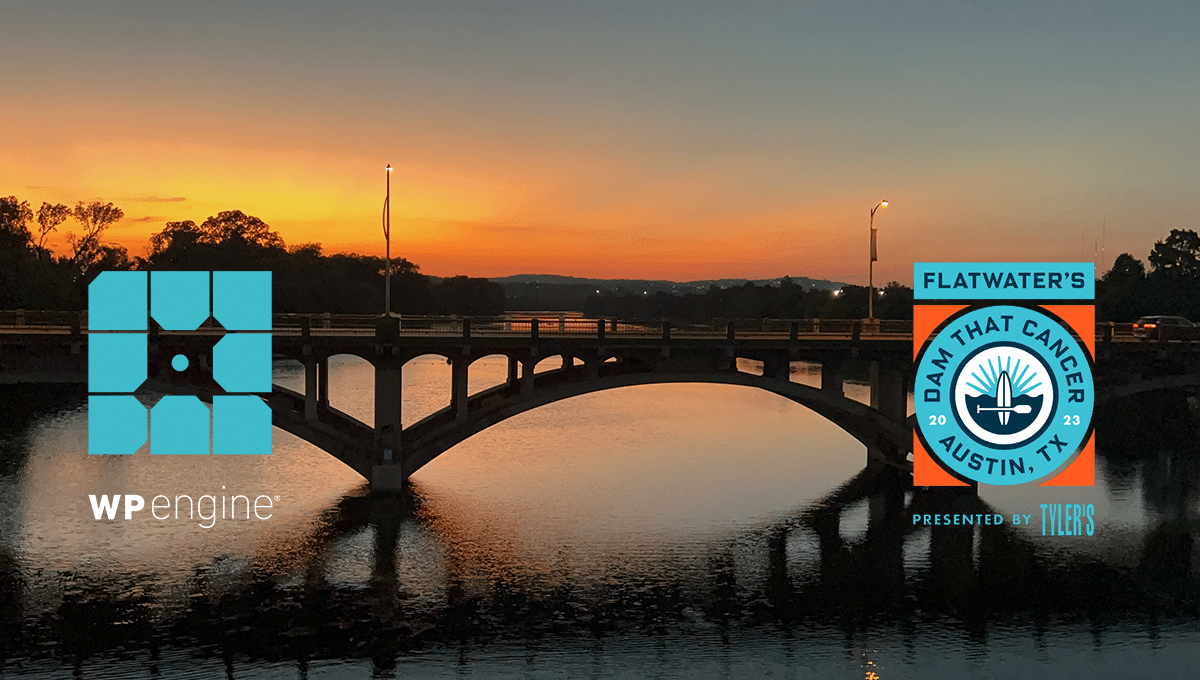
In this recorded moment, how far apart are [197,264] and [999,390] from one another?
117979 mm

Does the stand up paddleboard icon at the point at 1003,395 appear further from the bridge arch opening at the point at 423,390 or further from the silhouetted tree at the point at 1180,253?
the silhouetted tree at the point at 1180,253

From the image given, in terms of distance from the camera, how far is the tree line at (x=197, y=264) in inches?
3506

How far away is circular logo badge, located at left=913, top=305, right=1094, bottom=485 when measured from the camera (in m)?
43.2

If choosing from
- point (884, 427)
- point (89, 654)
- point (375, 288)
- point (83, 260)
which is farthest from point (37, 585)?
point (375, 288)

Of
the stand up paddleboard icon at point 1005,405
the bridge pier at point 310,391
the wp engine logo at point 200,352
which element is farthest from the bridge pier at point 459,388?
the stand up paddleboard icon at point 1005,405

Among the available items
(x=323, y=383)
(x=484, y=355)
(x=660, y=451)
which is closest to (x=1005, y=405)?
(x=660, y=451)

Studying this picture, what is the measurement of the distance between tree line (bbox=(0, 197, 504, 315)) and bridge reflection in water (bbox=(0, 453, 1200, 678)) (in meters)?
65.2

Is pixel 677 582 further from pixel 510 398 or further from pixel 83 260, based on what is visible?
pixel 83 260

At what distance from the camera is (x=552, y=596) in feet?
104

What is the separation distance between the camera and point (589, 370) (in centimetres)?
4378

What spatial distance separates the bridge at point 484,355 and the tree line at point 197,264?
54.0m

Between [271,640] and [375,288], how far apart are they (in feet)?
483

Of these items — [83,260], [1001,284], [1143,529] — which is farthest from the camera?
[83,260]

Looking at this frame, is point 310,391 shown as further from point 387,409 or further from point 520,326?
point 520,326
